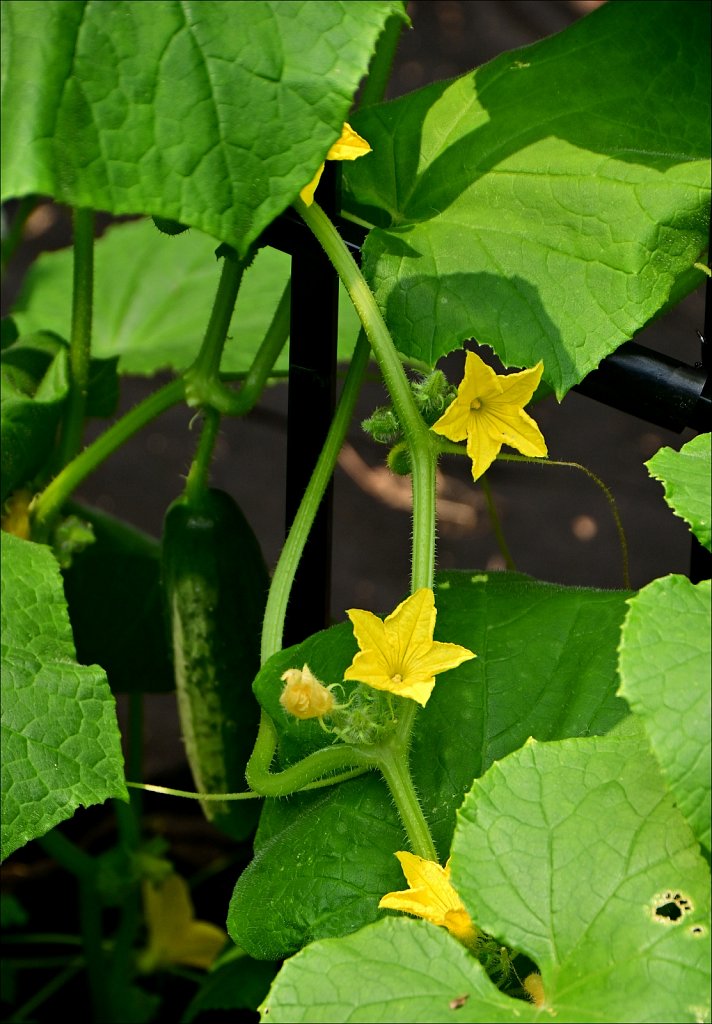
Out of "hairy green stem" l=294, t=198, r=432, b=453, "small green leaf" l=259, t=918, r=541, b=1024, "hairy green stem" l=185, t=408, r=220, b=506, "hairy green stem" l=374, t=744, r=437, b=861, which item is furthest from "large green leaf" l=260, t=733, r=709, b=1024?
"hairy green stem" l=185, t=408, r=220, b=506

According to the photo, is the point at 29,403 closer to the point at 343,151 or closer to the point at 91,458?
the point at 91,458

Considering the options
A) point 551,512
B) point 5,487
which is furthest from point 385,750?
point 551,512

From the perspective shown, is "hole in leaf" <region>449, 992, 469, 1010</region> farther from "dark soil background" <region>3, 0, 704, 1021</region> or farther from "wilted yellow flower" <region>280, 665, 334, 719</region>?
"dark soil background" <region>3, 0, 704, 1021</region>

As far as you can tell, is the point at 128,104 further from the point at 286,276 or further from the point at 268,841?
the point at 286,276

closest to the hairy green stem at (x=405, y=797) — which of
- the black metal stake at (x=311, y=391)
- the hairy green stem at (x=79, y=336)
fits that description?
the black metal stake at (x=311, y=391)

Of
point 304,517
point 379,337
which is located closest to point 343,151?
point 379,337

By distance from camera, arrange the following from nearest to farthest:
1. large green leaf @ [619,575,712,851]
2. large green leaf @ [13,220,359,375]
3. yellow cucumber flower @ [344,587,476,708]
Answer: large green leaf @ [619,575,712,851] → yellow cucumber flower @ [344,587,476,708] → large green leaf @ [13,220,359,375]

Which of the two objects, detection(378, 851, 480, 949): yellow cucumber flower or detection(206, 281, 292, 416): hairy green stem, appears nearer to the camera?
detection(378, 851, 480, 949): yellow cucumber flower
